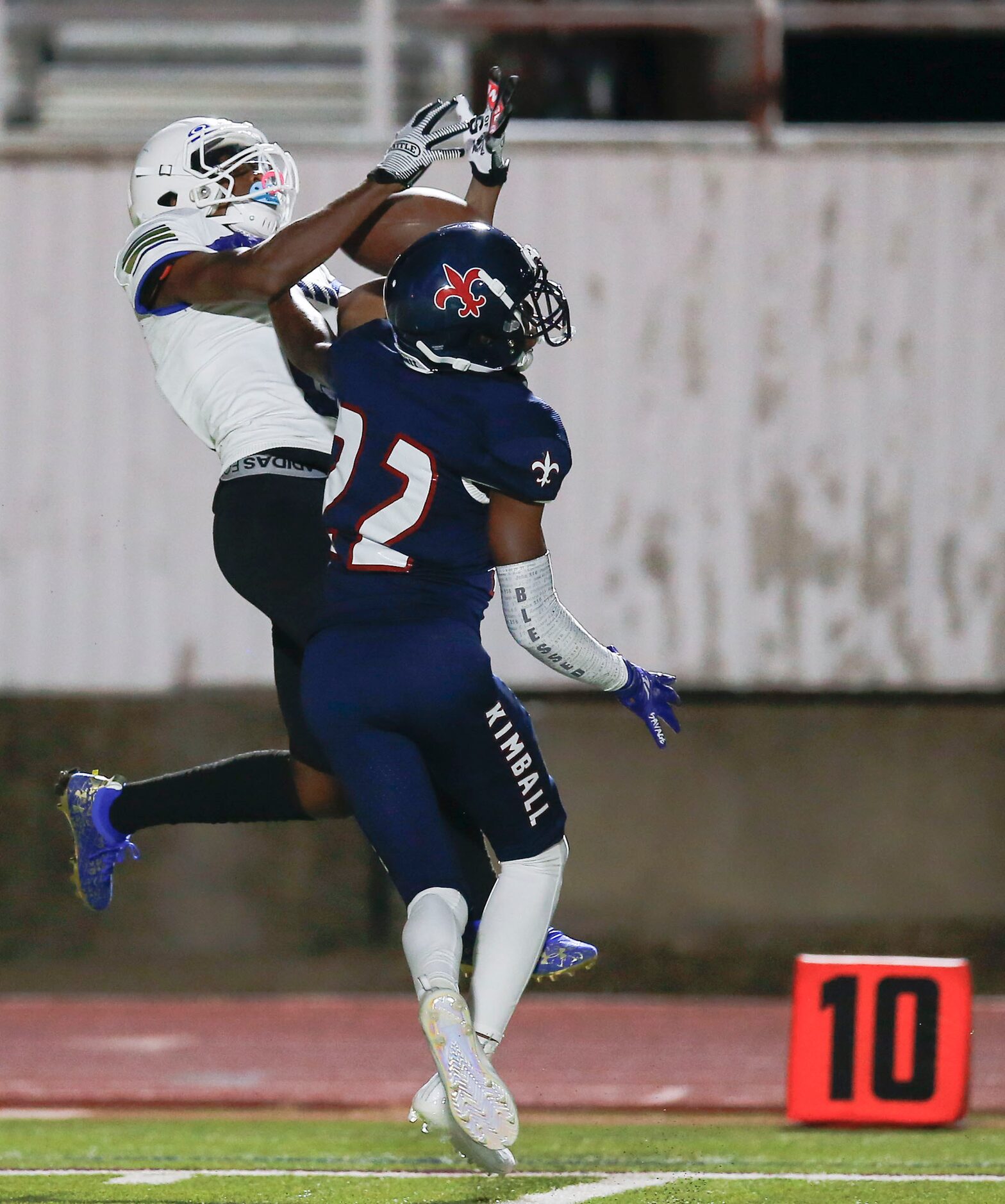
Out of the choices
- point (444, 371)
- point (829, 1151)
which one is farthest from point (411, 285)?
point (829, 1151)

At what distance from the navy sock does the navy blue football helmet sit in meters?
1.34

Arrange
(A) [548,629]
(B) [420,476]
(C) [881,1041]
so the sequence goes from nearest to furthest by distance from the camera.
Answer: (B) [420,476]
(A) [548,629]
(C) [881,1041]

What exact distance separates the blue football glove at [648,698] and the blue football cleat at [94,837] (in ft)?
5.26

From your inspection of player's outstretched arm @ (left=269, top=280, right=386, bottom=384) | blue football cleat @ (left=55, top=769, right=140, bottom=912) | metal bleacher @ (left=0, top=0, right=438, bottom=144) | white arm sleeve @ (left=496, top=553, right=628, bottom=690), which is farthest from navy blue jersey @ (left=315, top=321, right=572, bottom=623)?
metal bleacher @ (left=0, top=0, right=438, bottom=144)

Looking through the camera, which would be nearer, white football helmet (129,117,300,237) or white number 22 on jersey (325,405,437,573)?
white number 22 on jersey (325,405,437,573)

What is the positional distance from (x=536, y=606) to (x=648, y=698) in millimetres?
505

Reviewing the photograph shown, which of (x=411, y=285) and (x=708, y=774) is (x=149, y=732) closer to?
(x=708, y=774)

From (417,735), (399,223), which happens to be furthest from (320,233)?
(417,735)

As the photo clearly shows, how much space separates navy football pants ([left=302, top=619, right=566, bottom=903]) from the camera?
4492 millimetres

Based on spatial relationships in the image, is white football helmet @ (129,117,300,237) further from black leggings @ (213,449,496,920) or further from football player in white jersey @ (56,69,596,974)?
black leggings @ (213,449,496,920)

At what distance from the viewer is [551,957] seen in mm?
4988

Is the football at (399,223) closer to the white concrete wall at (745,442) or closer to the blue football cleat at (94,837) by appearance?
the blue football cleat at (94,837)

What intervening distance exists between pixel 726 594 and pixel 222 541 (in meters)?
5.35

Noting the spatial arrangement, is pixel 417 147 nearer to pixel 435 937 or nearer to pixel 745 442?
pixel 435 937
